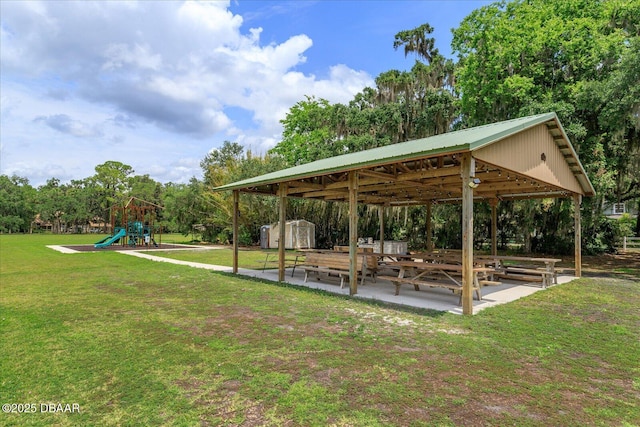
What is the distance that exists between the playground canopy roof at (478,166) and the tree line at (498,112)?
3.08 metres

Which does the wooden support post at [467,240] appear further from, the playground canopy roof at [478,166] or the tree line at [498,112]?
the tree line at [498,112]

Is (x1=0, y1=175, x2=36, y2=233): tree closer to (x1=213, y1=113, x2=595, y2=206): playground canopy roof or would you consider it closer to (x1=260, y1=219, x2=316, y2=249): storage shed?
(x1=260, y1=219, x2=316, y2=249): storage shed

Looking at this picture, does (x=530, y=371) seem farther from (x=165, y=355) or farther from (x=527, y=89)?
(x=527, y=89)

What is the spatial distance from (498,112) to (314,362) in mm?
14433

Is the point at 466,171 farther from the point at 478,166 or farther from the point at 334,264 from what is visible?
the point at 334,264

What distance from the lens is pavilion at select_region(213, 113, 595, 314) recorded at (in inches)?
244

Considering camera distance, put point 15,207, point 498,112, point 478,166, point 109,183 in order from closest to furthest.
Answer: point 478,166
point 498,112
point 15,207
point 109,183

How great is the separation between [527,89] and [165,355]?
14.9m

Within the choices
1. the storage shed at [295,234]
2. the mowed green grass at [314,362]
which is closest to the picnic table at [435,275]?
the mowed green grass at [314,362]

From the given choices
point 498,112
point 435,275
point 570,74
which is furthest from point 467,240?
point 570,74

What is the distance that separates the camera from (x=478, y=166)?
343 inches

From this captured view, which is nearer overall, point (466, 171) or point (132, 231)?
point (466, 171)

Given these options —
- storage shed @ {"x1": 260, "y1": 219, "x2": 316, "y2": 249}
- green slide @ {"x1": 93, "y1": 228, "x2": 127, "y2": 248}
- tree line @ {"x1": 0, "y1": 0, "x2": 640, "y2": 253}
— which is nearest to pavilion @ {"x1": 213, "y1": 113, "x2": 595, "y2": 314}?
tree line @ {"x1": 0, "y1": 0, "x2": 640, "y2": 253}

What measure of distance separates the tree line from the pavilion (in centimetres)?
307
